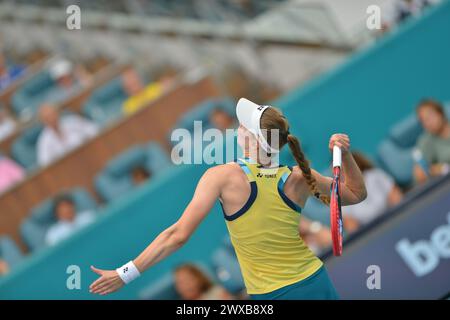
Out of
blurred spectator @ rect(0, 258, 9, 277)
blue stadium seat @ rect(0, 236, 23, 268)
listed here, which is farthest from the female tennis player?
blue stadium seat @ rect(0, 236, 23, 268)

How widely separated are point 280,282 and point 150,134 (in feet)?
12.9

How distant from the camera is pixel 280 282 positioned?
11.9 ft

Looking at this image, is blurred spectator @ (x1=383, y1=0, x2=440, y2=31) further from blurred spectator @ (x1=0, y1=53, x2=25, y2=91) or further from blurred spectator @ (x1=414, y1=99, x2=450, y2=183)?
blurred spectator @ (x1=0, y1=53, x2=25, y2=91)

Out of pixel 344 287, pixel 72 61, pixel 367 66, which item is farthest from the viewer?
pixel 72 61

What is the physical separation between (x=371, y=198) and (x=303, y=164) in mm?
2034

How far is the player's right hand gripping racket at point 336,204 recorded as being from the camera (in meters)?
3.37

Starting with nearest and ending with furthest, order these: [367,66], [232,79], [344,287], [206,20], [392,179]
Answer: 1. [344,287]
2. [392,179]
3. [367,66]
4. [232,79]
5. [206,20]

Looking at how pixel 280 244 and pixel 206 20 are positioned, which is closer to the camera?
pixel 280 244

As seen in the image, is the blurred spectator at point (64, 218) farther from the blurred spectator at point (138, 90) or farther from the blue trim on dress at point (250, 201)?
the blue trim on dress at point (250, 201)

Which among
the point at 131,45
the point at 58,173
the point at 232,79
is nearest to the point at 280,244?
the point at 58,173

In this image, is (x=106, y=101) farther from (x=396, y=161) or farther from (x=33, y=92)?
(x=396, y=161)
